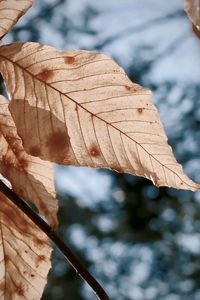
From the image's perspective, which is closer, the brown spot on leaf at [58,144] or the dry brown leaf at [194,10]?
the dry brown leaf at [194,10]

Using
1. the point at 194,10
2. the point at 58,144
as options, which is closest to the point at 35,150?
the point at 58,144

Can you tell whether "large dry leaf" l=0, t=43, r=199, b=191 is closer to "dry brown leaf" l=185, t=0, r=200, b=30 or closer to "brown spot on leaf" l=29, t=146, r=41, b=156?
"brown spot on leaf" l=29, t=146, r=41, b=156

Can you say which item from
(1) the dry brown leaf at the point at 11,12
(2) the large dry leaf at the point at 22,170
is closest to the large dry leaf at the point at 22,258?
(2) the large dry leaf at the point at 22,170

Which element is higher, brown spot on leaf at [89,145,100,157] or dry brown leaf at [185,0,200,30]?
dry brown leaf at [185,0,200,30]

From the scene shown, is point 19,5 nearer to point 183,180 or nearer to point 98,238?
point 183,180

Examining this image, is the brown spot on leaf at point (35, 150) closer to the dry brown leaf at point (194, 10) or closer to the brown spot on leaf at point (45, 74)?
the brown spot on leaf at point (45, 74)

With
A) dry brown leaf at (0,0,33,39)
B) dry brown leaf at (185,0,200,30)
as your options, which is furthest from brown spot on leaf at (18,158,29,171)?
dry brown leaf at (185,0,200,30)

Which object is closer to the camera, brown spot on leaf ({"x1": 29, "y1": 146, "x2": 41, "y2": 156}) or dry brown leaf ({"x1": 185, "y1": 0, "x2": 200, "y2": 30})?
dry brown leaf ({"x1": 185, "y1": 0, "x2": 200, "y2": 30})
